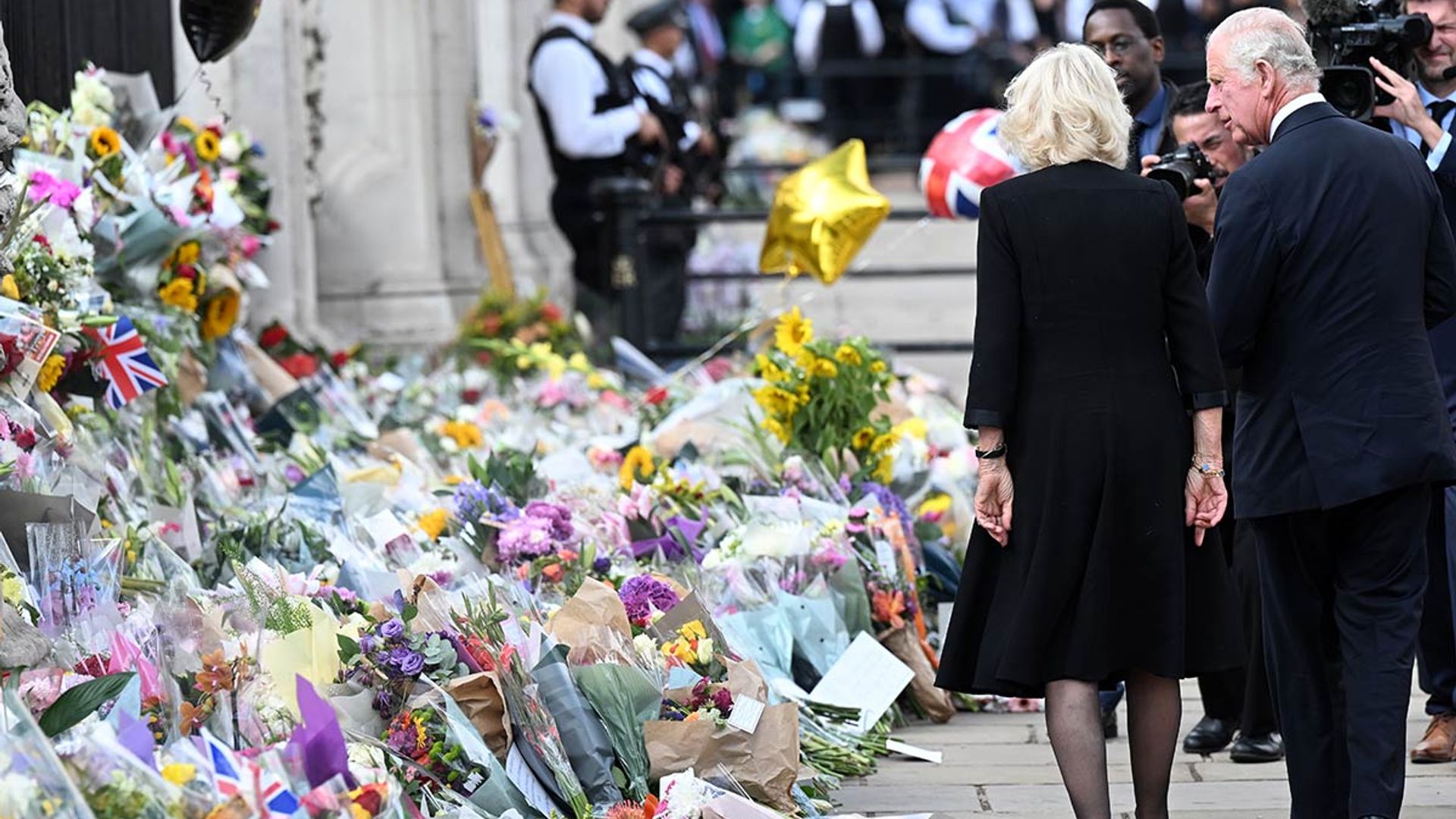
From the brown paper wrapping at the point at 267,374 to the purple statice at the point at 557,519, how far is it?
9.31ft

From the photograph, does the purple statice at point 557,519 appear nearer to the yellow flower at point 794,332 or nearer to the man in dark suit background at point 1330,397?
the yellow flower at point 794,332

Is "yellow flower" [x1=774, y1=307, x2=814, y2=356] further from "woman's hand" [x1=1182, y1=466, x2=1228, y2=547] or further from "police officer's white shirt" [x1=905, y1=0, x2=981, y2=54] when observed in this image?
"police officer's white shirt" [x1=905, y1=0, x2=981, y2=54]

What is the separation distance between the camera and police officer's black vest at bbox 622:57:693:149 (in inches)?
469

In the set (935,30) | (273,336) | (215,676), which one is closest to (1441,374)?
(215,676)

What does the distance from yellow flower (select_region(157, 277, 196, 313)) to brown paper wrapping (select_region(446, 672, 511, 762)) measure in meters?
3.14

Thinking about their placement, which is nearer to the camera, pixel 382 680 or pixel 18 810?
pixel 18 810

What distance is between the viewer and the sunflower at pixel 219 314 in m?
7.92

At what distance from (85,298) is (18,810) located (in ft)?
10.1

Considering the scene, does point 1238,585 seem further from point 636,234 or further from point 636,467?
point 636,234

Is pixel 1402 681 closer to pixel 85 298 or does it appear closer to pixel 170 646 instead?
pixel 170 646

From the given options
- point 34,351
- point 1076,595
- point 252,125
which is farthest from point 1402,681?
point 252,125

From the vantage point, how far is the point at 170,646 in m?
4.16

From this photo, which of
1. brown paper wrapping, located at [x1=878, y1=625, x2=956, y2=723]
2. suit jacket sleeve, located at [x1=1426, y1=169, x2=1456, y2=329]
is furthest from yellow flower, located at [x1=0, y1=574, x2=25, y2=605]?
suit jacket sleeve, located at [x1=1426, y1=169, x2=1456, y2=329]

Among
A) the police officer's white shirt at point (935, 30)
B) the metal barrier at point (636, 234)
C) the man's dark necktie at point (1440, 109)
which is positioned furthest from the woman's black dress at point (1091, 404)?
the police officer's white shirt at point (935, 30)
